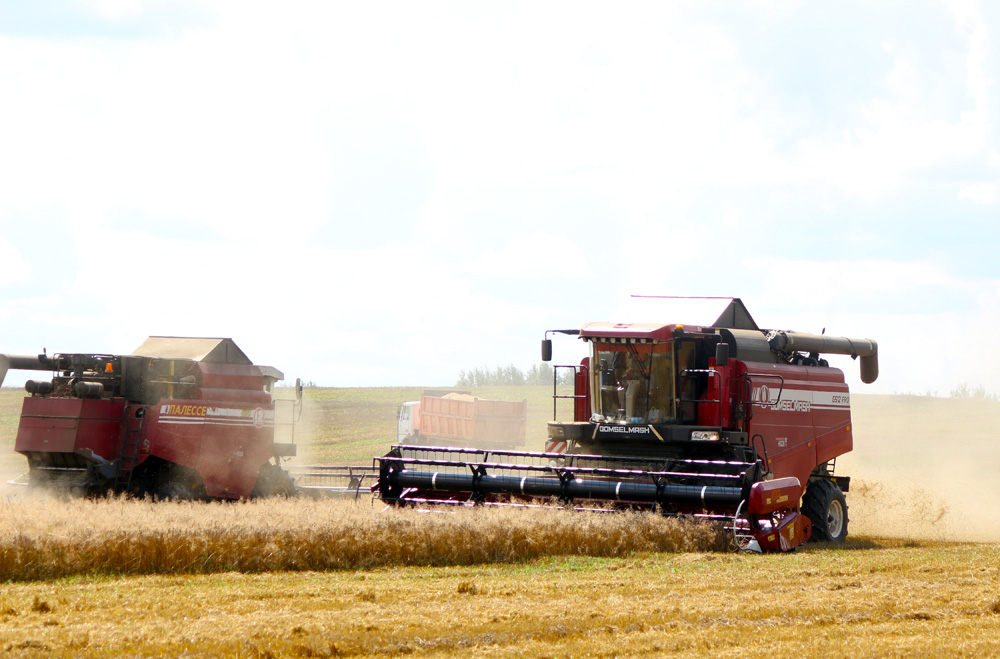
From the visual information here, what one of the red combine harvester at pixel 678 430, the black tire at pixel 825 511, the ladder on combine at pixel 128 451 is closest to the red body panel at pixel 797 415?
the red combine harvester at pixel 678 430

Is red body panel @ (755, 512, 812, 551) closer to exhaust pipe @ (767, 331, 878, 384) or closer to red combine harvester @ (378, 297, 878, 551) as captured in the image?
red combine harvester @ (378, 297, 878, 551)

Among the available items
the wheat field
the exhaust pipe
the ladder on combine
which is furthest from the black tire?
the ladder on combine

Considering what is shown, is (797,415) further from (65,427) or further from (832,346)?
(65,427)

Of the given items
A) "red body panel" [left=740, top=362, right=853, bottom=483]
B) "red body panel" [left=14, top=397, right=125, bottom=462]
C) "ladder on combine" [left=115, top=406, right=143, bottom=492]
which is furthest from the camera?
"ladder on combine" [left=115, top=406, right=143, bottom=492]

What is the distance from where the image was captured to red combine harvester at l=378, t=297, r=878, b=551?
1384 centimetres

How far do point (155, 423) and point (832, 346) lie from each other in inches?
404

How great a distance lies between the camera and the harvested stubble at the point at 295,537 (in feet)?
33.9

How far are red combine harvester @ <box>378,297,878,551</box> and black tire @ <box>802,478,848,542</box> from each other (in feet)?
0.05

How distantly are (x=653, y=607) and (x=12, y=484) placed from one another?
1088cm

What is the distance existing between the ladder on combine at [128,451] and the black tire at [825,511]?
374 inches

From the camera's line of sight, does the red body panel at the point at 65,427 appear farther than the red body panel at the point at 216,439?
No

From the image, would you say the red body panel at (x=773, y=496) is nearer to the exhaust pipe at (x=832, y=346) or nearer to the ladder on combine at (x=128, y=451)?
the exhaust pipe at (x=832, y=346)

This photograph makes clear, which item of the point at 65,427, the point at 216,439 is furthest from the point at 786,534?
the point at 65,427

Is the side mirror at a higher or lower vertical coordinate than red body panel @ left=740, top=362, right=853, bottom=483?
higher
